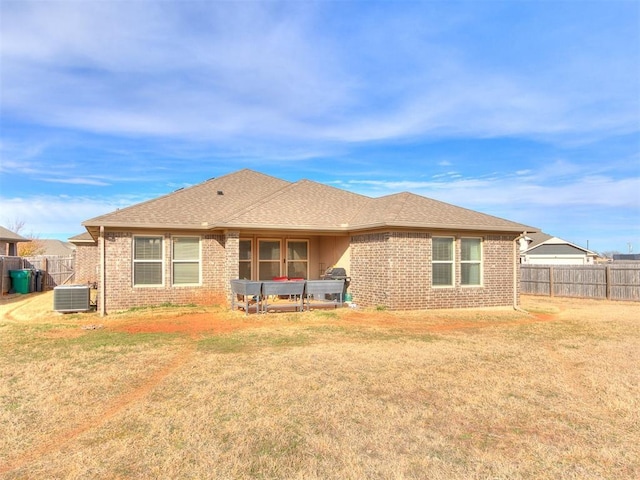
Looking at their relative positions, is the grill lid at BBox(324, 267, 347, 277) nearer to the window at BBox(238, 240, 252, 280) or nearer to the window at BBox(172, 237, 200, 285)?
the window at BBox(238, 240, 252, 280)

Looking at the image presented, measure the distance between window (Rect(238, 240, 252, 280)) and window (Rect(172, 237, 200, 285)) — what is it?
166 cm

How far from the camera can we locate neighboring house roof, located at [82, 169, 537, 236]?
44.7 feet

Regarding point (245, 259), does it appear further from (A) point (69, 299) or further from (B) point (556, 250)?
(B) point (556, 250)

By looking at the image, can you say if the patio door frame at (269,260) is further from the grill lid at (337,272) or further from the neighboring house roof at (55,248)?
the neighboring house roof at (55,248)

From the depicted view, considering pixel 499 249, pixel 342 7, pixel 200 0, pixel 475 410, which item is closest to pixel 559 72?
pixel 499 249

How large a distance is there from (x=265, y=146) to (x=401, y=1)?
13.8 meters

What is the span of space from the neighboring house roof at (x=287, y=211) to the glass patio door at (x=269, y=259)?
1491 mm

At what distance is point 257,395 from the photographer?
561 cm

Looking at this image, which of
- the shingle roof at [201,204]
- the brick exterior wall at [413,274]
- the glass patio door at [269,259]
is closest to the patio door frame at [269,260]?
the glass patio door at [269,259]

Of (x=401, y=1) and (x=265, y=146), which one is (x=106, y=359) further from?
(x=265, y=146)

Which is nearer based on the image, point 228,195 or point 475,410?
point 475,410

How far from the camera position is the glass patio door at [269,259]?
1594cm

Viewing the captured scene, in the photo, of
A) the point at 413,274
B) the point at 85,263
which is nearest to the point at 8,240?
the point at 85,263

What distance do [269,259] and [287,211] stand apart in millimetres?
2011
